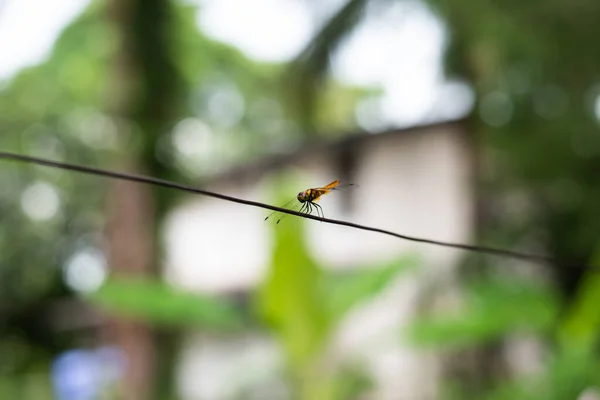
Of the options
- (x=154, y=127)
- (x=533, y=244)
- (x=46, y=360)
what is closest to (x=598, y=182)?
(x=533, y=244)

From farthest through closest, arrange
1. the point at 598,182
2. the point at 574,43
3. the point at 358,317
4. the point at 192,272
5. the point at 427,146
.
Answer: the point at 192,272 < the point at 358,317 < the point at 427,146 < the point at 598,182 < the point at 574,43

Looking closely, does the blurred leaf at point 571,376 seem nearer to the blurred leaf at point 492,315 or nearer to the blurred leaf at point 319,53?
the blurred leaf at point 492,315

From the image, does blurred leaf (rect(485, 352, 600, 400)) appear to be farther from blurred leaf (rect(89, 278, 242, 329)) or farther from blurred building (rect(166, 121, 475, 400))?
blurred building (rect(166, 121, 475, 400))

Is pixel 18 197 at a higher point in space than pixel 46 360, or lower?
higher

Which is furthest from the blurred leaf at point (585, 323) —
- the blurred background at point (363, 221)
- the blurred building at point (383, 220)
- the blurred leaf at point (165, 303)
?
the blurred building at point (383, 220)

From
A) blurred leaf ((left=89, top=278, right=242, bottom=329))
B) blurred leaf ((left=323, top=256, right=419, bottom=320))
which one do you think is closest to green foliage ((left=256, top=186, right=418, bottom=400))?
blurred leaf ((left=323, top=256, right=419, bottom=320))

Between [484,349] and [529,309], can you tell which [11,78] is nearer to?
[484,349]
